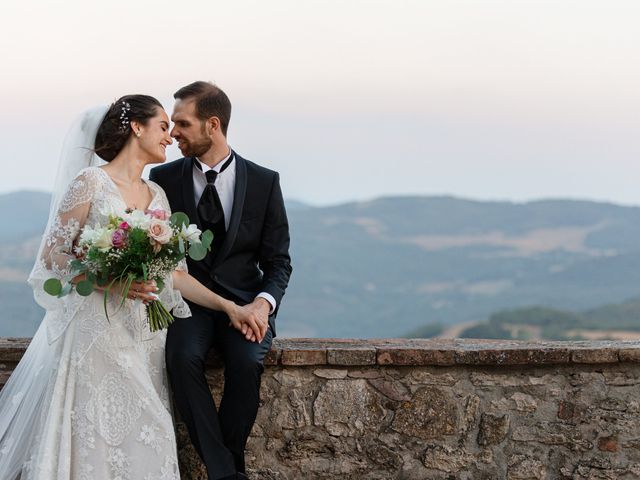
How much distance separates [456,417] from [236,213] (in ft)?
4.95

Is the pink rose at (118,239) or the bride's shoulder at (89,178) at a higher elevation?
the bride's shoulder at (89,178)

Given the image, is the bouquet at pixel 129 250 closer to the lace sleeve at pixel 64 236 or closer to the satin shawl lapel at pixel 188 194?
the lace sleeve at pixel 64 236

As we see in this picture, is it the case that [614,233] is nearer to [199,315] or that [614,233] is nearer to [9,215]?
[9,215]

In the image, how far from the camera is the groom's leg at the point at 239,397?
4.73 metres

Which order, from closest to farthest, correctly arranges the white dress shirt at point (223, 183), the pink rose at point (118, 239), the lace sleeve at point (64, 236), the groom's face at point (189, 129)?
the pink rose at point (118, 239)
the lace sleeve at point (64, 236)
the groom's face at point (189, 129)
the white dress shirt at point (223, 183)

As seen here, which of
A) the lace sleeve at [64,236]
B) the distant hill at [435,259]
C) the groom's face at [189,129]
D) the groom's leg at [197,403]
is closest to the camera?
the lace sleeve at [64,236]

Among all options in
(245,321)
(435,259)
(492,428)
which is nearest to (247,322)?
(245,321)

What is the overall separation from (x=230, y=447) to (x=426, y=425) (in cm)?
107

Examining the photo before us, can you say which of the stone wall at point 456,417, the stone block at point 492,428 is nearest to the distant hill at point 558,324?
the stone wall at point 456,417

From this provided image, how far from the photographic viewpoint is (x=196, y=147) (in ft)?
16.7

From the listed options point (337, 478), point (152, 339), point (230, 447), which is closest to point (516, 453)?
point (337, 478)

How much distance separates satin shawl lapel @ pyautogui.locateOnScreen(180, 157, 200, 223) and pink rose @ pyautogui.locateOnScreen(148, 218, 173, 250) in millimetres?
698

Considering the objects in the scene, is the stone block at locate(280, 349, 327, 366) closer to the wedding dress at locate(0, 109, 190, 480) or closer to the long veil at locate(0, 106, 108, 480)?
the wedding dress at locate(0, 109, 190, 480)

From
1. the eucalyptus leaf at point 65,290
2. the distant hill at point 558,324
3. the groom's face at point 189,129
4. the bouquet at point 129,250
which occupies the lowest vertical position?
the distant hill at point 558,324
